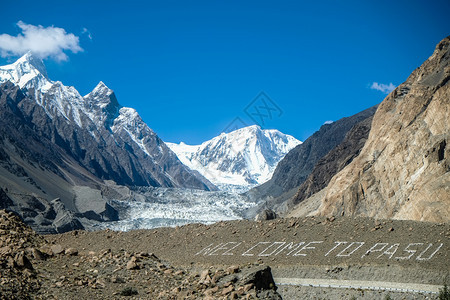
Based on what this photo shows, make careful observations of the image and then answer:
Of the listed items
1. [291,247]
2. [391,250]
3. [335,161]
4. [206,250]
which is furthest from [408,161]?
[335,161]

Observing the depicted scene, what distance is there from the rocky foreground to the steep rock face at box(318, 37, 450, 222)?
378 inches

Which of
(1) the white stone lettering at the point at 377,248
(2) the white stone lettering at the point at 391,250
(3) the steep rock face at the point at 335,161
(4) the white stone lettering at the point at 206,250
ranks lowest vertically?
(2) the white stone lettering at the point at 391,250

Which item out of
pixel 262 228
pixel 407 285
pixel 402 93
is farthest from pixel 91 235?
pixel 402 93

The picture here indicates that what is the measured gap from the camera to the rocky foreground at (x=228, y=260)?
43.4 feet

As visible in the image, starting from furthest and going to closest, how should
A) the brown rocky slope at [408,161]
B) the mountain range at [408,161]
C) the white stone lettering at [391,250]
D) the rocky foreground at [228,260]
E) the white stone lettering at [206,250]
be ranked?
the mountain range at [408,161] < the brown rocky slope at [408,161] < the white stone lettering at [206,250] < the white stone lettering at [391,250] < the rocky foreground at [228,260]

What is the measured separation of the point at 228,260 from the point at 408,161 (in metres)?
26.4

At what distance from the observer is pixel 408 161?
4366 cm

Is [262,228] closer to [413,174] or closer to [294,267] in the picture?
[294,267]

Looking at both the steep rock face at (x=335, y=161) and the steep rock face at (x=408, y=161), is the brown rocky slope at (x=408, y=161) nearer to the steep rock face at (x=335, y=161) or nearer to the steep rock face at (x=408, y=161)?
the steep rock face at (x=408, y=161)

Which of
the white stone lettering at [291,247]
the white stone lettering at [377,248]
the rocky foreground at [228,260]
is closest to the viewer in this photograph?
the rocky foreground at [228,260]

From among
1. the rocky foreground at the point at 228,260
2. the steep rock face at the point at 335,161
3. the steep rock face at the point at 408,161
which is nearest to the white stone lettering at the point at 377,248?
the rocky foreground at the point at 228,260

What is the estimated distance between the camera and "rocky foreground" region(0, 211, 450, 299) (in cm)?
1322

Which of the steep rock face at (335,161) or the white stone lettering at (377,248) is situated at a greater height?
the steep rock face at (335,161)

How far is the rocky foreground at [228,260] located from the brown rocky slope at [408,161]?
9674 millimetres
